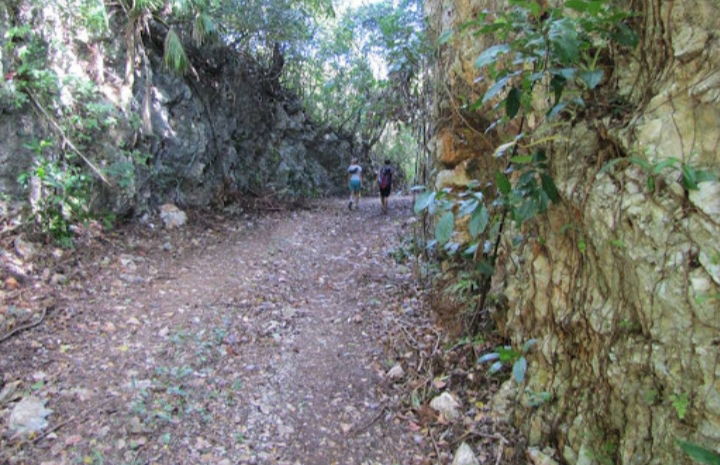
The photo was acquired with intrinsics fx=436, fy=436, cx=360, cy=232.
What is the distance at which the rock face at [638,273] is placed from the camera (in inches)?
81.7

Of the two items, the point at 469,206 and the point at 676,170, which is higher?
the point at 676,170

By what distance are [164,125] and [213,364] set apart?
688 cm

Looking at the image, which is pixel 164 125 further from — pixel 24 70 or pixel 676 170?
pixel 676 170

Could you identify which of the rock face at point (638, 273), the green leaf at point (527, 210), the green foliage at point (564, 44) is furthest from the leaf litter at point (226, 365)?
the green foliage at point (564, 44)

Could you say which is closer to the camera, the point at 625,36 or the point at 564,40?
the point at 564,40

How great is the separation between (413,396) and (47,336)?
384 centimetres

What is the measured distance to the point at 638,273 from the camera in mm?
2361

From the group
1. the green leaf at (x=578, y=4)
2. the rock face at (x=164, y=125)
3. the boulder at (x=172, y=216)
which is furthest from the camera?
the boulder at (x=172, y=216)

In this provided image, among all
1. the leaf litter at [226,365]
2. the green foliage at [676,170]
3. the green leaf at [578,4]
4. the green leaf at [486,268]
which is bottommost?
the leaf litter at [226,365]

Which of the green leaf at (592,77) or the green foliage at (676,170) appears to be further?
the green leaf at (592,77)

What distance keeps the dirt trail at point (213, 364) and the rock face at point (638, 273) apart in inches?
51.6

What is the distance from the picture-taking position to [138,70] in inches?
346

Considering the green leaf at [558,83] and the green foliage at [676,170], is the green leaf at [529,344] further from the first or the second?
the green leaf at [558,83]

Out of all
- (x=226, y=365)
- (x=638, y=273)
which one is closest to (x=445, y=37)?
(x=638, y=273)
